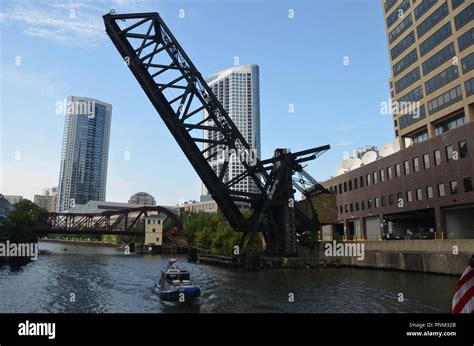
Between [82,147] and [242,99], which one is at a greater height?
[242,99]

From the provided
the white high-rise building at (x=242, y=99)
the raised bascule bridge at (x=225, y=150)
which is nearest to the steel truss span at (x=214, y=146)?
the raised bascule bridge at (x=225, y=150)

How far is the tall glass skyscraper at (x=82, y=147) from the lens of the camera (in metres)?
Answer: 165

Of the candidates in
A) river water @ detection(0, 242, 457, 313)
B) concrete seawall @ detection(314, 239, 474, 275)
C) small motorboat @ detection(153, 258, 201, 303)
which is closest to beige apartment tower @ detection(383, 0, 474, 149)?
concrete seawall @ detection(314, 239, 474, 275)

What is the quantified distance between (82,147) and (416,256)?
543 ft

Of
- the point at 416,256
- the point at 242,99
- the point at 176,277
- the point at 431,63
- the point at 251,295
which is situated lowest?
the point at 251,295

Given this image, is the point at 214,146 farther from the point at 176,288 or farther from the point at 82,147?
the point at 82,147

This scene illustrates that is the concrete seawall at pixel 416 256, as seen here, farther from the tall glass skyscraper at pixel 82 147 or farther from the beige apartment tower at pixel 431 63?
the tall glass skyscraper at pixel 82 147

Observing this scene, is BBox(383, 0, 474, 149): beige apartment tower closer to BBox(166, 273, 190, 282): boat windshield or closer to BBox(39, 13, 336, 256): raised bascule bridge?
BBox(39, 13, 336, 256): raised bascule bridge

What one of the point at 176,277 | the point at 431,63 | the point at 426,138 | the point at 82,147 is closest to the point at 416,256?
the point at 426,138

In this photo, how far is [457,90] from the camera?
4250 centimetres

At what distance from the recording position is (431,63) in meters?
47.4

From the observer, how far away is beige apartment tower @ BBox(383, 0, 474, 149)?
41.4 metres
